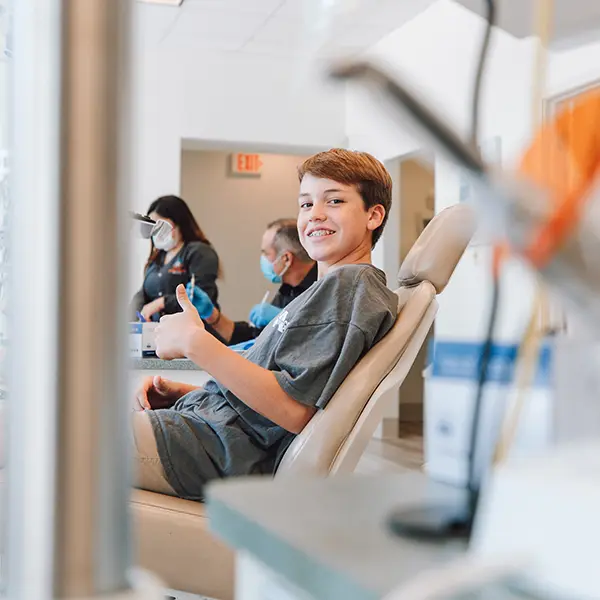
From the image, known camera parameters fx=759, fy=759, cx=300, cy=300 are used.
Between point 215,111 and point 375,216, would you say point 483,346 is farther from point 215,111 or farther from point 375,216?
point 215,111

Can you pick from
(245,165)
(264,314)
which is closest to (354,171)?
(264,314)

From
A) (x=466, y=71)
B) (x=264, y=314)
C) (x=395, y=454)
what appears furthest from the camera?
(x=395, y=454)

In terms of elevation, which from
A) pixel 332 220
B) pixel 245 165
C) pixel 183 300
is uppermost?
pixel 245 165

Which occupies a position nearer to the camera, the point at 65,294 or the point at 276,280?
the point at 65,294

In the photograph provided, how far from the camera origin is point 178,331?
4.02 feet

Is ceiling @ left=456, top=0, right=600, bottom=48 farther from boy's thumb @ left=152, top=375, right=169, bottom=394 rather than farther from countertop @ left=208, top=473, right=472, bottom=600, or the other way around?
countertop @ left=208, top=473, right=472, bottom=600

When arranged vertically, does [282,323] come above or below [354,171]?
below

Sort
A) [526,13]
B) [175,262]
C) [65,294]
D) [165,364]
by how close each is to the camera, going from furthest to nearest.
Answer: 1. [175,262]
2. [165,364]
3. [526,13]
4. [65,294]

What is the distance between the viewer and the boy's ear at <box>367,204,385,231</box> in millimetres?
1459

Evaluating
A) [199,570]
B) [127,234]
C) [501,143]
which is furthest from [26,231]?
[501,143]

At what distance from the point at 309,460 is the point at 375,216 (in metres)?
0.52

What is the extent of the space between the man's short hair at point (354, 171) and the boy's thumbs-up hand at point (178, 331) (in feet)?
1.19

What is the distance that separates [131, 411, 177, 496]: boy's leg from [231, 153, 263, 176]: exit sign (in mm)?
5462

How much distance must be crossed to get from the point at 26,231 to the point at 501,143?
11.5 feet
